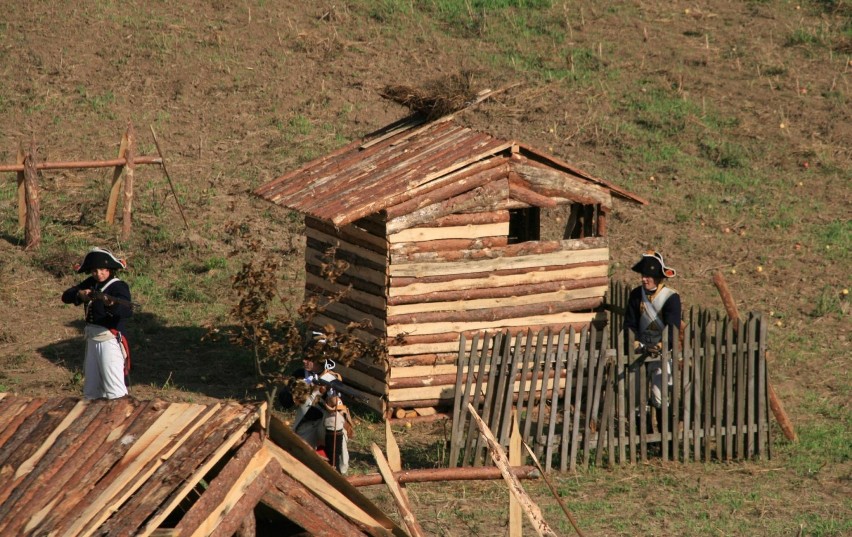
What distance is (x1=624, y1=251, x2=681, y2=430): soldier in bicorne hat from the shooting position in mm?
11125

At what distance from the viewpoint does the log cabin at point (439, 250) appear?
1166cm

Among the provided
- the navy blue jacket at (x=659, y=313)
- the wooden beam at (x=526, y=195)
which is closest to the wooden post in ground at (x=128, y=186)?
the wooden beam at (x=526, y=195)

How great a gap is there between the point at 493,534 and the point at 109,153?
40.4ft

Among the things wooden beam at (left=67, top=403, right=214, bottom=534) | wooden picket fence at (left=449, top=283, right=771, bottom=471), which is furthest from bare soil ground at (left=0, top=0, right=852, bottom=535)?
wooden beam at (left=67, top=403, right=214, bottom=534)

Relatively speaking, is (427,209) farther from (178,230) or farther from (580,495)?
(178,230)

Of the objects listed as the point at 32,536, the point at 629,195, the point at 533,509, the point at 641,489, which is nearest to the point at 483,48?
the point at 629,195

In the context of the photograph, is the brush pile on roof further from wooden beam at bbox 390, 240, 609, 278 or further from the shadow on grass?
the shadow on grass

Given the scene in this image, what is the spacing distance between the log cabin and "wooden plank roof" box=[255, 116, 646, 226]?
2 cm

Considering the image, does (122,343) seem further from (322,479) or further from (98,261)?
(322,479)

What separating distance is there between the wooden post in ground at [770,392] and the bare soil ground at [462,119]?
194mm

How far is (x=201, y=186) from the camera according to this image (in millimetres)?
18734

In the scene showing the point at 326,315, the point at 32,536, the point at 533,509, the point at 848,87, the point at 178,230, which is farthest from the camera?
the point at 848,87

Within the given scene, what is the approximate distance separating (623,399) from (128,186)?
8.86m

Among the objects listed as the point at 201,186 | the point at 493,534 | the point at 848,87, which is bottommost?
the point at 493,534
